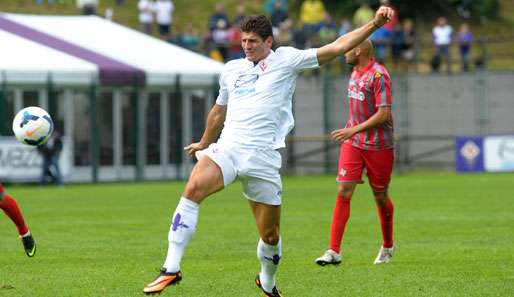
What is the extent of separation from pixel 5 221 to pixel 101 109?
601 inches

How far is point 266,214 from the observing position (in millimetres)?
9281

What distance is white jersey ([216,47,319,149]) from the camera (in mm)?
9250

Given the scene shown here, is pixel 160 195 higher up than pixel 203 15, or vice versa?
pixel 203 15

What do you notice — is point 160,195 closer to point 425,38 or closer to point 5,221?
point 5,221

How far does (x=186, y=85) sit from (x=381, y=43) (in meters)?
6.61

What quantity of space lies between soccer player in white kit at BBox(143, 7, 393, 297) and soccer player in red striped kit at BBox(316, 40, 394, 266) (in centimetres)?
279

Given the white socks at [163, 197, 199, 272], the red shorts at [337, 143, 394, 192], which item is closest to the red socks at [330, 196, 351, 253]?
the red shorts at [337, 143, 394, 192]

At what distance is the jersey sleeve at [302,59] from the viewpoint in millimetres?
9430

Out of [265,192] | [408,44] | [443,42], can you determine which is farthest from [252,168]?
[443,42]

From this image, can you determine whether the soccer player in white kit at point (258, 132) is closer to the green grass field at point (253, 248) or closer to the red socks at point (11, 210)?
the green grass field at point (253, 248)

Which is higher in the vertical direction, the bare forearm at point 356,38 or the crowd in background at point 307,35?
the bare forearm at point 356,38

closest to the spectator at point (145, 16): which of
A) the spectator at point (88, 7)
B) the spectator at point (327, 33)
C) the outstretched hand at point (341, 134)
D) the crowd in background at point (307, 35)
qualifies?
the crowd in background at point (307, 35)

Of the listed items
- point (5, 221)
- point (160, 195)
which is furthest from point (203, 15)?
point (5, 221)

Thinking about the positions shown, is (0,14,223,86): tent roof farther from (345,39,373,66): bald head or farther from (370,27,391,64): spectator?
(345,39,373,66): bald head
